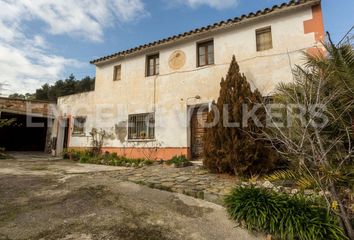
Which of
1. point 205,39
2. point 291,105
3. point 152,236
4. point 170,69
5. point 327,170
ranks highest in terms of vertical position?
point 205,39

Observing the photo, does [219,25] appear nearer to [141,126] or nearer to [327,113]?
[141,126]

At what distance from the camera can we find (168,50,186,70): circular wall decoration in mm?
10430

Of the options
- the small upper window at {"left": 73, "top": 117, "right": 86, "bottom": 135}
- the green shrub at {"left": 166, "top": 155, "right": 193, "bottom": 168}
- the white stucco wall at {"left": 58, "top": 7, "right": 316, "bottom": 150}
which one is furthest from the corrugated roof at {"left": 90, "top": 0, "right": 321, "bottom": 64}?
the green shrub at {"left": 166, "top": 155, "right": 193, "bottom": 168}

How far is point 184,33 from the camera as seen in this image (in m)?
10.1

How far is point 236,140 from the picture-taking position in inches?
259

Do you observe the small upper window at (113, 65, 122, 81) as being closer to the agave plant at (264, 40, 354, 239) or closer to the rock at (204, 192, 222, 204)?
the rock at (204, 192, 222, 204)

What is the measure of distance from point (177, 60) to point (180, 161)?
4.58 m

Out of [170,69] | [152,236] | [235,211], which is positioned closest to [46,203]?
[152,236]

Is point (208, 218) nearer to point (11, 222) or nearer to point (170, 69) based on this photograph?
point (11, 222)

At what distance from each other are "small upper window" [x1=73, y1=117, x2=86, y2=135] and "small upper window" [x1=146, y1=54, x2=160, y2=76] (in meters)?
5.21

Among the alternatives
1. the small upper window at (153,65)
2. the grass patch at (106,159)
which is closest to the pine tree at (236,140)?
the grass patch at (106,159)

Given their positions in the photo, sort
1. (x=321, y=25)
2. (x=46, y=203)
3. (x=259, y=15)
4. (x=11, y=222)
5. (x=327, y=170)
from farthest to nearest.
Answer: (x=259, y=15)
(x=321, y=25)
(x=46, y=203)
(x=11, y=222)
(x=327, y=170)

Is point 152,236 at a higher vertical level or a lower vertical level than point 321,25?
lower

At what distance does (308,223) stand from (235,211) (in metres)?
1.13
